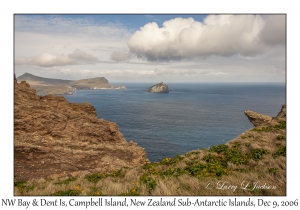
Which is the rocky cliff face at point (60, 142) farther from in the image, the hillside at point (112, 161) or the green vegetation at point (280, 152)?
the green vegetation at point (280, 152)

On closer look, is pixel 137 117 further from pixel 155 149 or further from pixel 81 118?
pixel 81 118

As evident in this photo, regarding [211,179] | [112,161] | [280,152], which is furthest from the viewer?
[112,161]

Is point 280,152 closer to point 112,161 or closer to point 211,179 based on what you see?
point 211,179

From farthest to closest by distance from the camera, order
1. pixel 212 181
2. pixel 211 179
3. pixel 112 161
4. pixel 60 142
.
→ pixel 60 142, pixel 112 161, pixel 211 179, pixel 212 181

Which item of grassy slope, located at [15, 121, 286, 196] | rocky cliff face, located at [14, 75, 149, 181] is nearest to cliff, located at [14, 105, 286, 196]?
grassy slope, located at [15, 121, 286, 196]

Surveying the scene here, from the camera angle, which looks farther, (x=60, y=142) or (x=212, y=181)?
(x=60, y=142)

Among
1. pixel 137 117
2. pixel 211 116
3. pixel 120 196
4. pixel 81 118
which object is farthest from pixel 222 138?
pixel 120 196

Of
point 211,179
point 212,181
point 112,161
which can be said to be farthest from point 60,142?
point 212,181

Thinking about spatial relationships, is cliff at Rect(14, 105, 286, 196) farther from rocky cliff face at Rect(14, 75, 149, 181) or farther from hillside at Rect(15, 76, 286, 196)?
rocky cliff face at Rect(14, 75, 149, 181)
